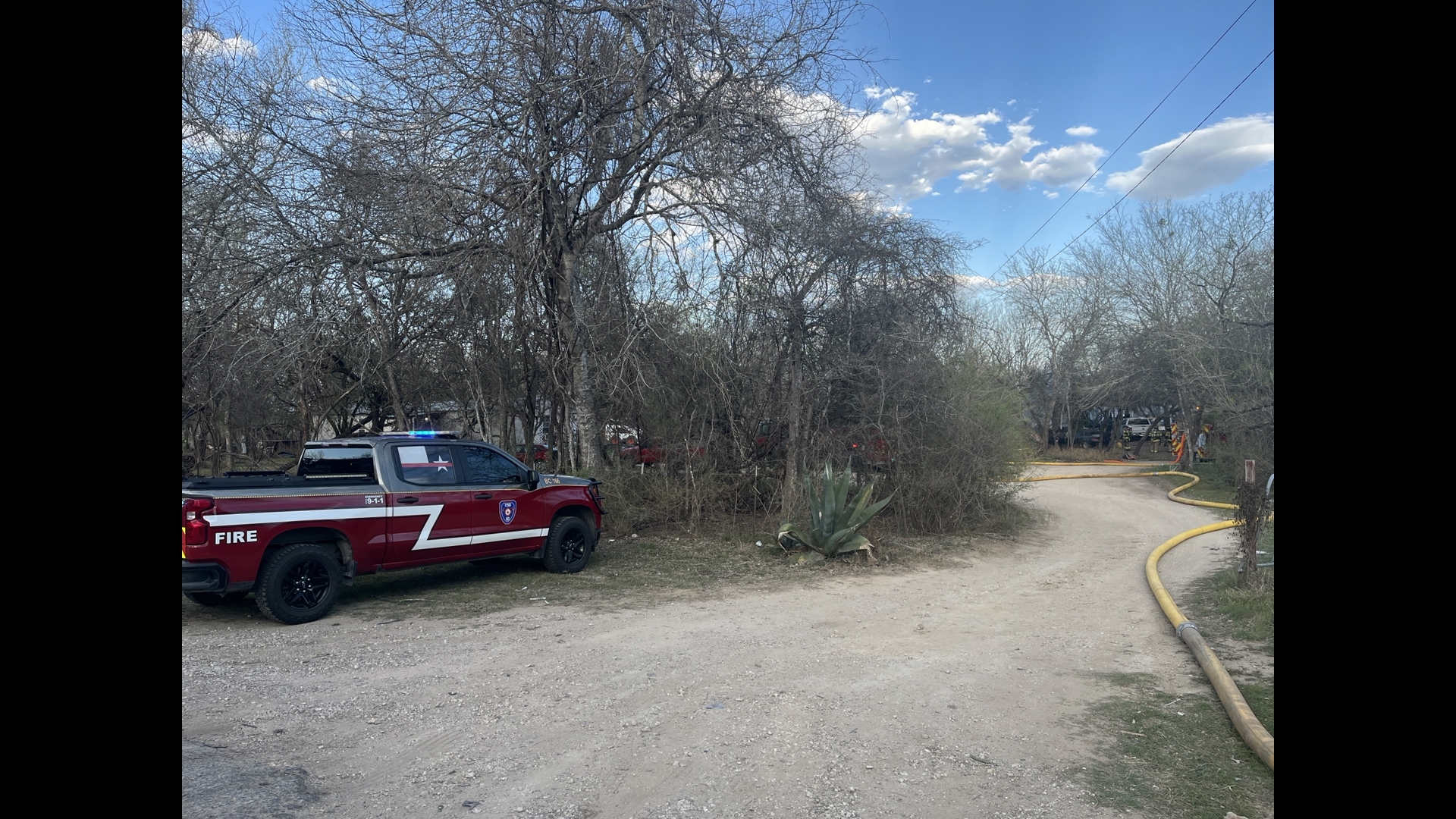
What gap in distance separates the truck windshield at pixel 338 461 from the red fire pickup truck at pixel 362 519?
1 cm

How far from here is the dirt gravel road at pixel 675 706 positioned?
4.09 m

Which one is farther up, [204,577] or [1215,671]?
[204,577]

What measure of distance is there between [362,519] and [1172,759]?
22.6ft

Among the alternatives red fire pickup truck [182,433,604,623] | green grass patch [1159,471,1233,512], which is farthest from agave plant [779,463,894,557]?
green grass patch [1159,471,1233,512]

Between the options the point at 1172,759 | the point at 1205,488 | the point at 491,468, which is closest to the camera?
the point at 1172,759

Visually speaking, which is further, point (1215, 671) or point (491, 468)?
point (491, 468)

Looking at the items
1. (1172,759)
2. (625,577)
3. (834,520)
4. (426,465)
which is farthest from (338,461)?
(1172,759)

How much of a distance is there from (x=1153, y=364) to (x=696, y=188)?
71.8ft

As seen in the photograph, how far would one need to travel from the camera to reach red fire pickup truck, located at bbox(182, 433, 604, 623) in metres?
7.06

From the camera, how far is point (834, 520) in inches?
442

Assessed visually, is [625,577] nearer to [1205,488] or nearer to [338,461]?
[338,461]

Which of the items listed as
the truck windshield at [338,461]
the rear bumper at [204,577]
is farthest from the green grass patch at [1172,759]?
the truck windshield at [338,461]
